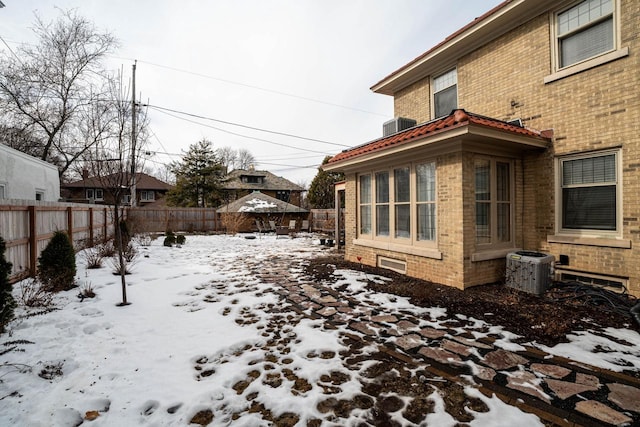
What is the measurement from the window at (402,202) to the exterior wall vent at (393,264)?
652 millimetres

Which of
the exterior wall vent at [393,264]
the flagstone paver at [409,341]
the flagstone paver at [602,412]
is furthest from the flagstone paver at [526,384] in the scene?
the exterior wall vent at [393,264]

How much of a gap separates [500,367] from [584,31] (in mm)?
6471

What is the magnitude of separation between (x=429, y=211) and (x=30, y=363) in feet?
21.3

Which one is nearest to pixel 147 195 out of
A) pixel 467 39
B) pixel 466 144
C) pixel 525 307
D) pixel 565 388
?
pixel 467 39

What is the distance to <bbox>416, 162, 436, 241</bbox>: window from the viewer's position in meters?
6.10

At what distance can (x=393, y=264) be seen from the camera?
23.3 feet

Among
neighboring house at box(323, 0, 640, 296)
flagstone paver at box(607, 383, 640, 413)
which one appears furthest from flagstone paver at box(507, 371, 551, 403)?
neighboring house at box(323, 0, 640, 296)

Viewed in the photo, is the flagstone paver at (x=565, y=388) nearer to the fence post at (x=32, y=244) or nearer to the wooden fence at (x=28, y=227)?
the wooden fence at (x=28, y=227)

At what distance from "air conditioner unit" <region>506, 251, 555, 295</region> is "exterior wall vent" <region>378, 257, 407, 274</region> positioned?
207 centimetres

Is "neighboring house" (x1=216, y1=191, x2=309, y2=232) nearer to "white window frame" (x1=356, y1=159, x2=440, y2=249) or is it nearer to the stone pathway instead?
"white window frame" (x1=356, y1=159, x2=440, y2=249)

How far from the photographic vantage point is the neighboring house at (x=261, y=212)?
22.8 meters

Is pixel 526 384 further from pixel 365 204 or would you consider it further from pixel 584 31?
pixel 584 31

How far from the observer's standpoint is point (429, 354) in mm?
3184

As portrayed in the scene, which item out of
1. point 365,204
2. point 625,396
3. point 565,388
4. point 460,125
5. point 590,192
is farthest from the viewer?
point 365,204
